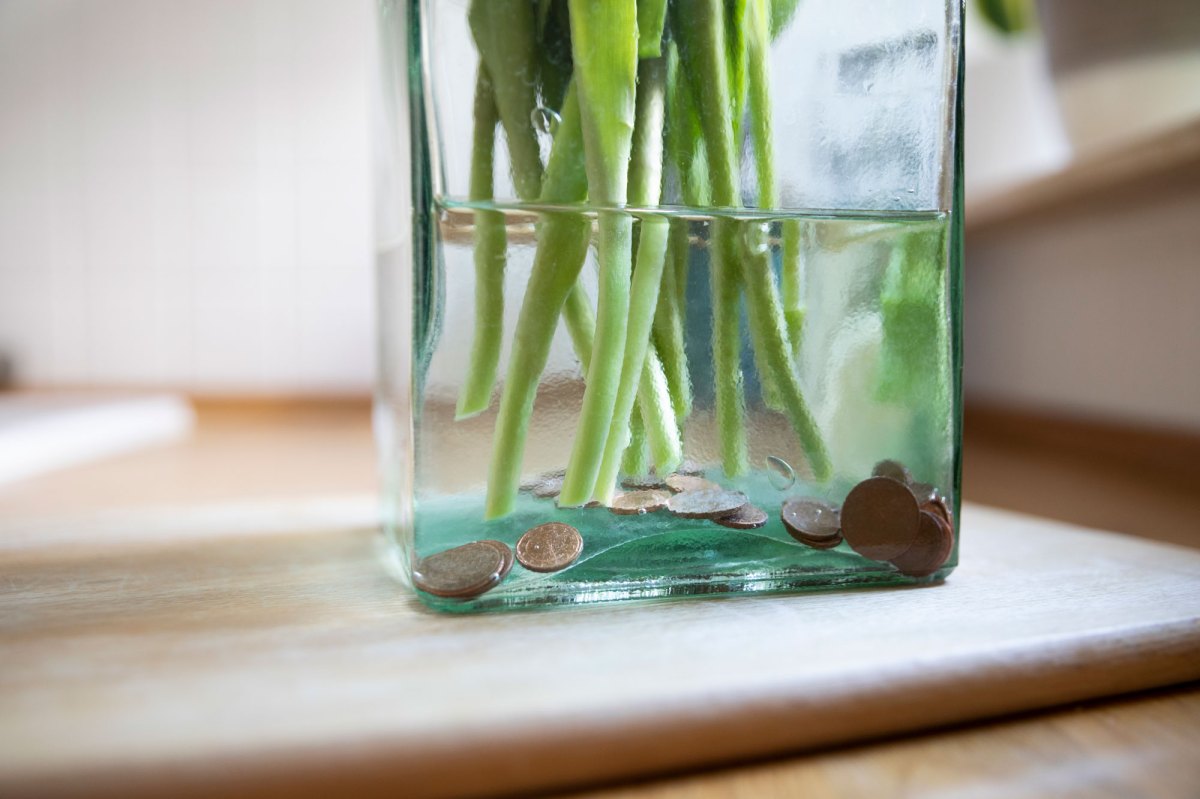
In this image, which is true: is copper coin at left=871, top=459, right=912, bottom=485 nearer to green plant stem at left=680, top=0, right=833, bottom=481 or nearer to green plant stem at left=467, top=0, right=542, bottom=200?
green plant stem at left=680, top=0, right=833, bottom=481

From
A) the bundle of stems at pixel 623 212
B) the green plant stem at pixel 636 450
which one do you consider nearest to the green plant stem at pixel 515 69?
the bundle of stems at pixel 623 212

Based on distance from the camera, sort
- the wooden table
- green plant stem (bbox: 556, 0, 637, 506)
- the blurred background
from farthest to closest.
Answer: the blurred background < green plant stem (bbox: 556, 0, 637, 506) < the wooden table

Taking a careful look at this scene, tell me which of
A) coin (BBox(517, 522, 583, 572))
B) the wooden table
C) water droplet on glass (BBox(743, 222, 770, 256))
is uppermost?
water droplet on glass (BBox(743, 222, 770, 256))

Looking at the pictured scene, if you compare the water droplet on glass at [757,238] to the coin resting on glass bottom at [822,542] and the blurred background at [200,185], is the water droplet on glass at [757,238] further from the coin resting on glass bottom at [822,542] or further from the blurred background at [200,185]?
the blurred background at [200,185]

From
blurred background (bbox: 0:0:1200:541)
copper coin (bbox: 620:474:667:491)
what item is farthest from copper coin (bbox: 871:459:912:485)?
blurred background (bbox: 0:0:1200:541)

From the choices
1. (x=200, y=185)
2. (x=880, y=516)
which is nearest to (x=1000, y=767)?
(x=880, y=516)

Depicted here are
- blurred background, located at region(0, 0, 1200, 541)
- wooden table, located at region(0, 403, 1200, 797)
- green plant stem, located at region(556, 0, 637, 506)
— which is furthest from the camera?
blurred background, located at region(0, 0, 1200, 541)

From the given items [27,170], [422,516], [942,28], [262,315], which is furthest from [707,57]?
[27,170]
